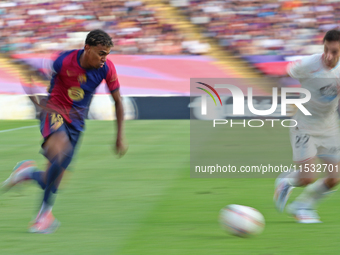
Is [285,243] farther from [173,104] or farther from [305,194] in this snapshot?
[173,104]

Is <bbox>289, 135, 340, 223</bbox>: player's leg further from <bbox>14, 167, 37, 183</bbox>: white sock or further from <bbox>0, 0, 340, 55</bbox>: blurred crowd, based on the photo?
<bbox>0, 0, 340, 55</bbox>: blurred crowd

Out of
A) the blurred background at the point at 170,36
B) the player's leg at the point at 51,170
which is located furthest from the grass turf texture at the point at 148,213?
the blurred background at the point at 170,36

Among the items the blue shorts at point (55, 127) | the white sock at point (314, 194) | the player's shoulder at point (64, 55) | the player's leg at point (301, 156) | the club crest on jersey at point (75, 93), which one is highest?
the player's shoulder at point (64, 55)

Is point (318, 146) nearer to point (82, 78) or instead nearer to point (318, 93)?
point (318, 93)

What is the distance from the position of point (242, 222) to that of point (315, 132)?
115 cm

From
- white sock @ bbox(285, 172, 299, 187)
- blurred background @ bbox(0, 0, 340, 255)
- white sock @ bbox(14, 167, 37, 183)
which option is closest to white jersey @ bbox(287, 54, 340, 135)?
blurred background @ bbox(0, 0, 340, 255)

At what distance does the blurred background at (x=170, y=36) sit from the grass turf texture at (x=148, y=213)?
7.58 metres

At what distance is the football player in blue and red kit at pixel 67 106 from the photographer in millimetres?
4508

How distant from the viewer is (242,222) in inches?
171

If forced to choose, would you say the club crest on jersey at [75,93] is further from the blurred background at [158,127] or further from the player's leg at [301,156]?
the player's leg at [301,156]

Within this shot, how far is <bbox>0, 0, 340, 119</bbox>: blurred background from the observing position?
16750mm

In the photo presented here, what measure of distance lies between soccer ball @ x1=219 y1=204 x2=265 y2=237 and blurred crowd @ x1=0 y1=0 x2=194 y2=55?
44.2 feet

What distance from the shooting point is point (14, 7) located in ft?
63.9

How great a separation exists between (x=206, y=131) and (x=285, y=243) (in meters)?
8.69
